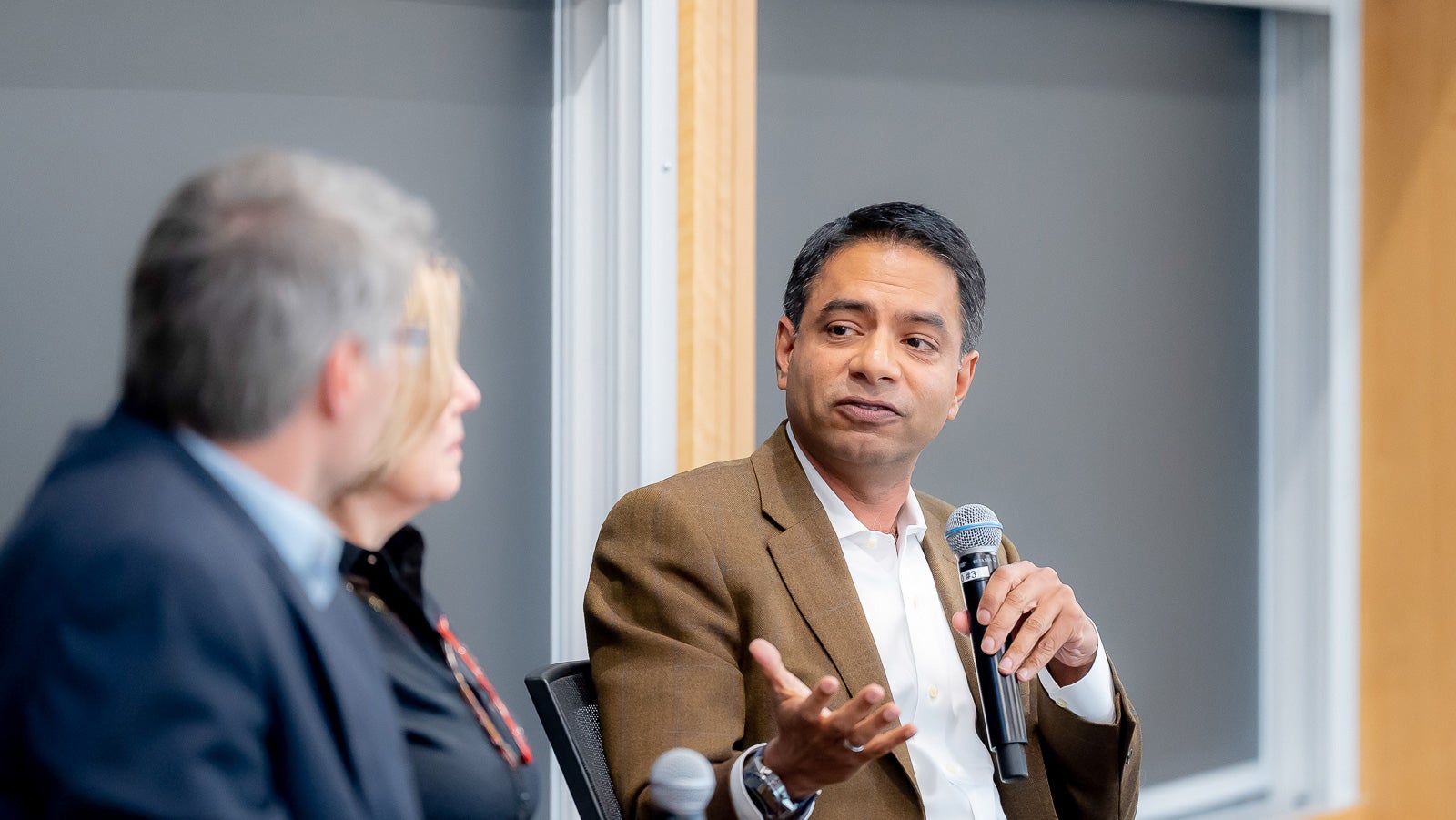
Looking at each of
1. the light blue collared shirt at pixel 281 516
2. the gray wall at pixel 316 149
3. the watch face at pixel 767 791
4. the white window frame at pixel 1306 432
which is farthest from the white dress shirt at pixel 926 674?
the white window frame at pixel 1306 432

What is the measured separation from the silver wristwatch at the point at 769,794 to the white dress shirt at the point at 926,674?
0.73 ft

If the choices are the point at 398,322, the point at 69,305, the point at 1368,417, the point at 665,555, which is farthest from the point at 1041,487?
the point at 398,322

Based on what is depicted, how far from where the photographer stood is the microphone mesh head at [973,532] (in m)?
1.66

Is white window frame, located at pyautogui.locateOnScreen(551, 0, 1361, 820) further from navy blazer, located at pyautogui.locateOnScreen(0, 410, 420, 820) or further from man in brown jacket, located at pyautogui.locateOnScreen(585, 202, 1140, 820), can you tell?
navy blazer, located at pyautogui.locateOnScreen(0, 410, 420, 820)

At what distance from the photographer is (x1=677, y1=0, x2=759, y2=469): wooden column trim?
2543mm

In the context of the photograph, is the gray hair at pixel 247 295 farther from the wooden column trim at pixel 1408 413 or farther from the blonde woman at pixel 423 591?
the wooden column trim at pixel 1408 413

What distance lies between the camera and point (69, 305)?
2131 millimetres

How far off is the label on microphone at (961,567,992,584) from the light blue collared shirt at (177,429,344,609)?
891mm

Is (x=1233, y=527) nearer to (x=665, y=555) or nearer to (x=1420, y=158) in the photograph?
(x=1420, y=158)

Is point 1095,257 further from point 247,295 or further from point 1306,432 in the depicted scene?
point 247,295

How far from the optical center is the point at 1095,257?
10.9 ft

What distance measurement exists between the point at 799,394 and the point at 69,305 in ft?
3.97

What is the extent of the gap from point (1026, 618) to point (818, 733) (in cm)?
45

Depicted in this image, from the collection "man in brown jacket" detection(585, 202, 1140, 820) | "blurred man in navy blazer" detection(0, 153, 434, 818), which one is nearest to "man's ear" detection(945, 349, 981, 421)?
"man in brown jacket" detection(585, 202, 1140, 820)
